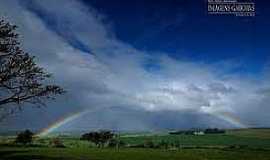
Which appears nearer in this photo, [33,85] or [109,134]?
[33,85]

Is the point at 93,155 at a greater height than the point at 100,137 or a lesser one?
lesser

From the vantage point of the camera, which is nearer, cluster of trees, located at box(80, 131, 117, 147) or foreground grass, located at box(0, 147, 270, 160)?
foreground grass, located at box(0, 147, 270, 160)

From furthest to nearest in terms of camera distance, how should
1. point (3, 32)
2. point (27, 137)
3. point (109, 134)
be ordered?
point (109, 134) < point (27, 137) < point (3, 32)

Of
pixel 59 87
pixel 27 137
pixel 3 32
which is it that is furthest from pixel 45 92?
pixel 27 137

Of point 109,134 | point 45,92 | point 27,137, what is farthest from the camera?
point 109,134

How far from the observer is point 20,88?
4081 cm

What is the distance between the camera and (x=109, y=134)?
192m

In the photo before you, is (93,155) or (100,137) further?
(100,137)

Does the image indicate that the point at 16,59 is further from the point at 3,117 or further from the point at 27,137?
the point at 27,137

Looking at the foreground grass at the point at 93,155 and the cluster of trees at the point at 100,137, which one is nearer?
the foreground grass at the point at 93,155

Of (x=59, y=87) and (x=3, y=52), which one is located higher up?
(x=3, y=52)

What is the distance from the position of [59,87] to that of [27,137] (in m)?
133

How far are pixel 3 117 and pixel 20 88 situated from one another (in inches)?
138

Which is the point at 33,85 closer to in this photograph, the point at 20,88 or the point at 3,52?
the point at 20,88
